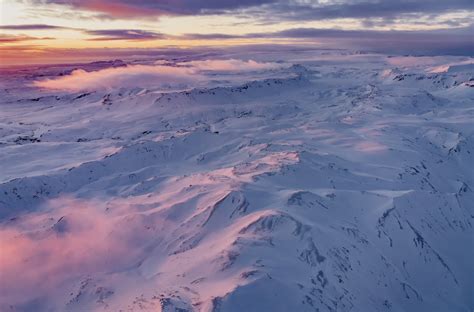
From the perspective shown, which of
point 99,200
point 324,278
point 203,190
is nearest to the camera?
point 324,278

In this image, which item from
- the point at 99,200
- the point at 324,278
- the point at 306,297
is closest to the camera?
the point at 306,297

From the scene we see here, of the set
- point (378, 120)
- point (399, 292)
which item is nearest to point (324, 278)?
point (399, 292)

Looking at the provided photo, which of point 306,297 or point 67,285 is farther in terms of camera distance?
point 67,285

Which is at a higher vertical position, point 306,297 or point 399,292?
point 306,297

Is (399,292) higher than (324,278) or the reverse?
the reverse

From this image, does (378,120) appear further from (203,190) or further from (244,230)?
(244,230)

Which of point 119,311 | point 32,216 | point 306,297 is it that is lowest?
point 32,216

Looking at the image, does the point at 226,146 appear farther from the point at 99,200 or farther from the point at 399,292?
the point at 399,292

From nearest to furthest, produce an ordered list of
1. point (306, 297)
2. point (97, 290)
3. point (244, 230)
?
point (306, 297), point (97, 290), point (244, 230)

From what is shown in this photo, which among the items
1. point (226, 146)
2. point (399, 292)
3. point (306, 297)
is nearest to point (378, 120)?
point (226, 146)
